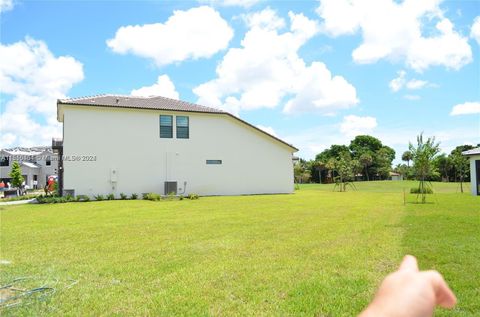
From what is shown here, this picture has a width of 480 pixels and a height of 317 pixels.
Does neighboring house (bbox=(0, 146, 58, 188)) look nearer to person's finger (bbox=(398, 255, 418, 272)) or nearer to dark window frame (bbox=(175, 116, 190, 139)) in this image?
dark window frame (bbox=(175, 116, 190, 139))

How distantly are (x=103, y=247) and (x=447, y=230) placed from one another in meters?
7.86

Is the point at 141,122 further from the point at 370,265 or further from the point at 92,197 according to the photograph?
the point at 370,265

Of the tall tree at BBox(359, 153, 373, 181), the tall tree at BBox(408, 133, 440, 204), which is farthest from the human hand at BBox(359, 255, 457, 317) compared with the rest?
the tall tree at BBox(359, 153, 373, 181)

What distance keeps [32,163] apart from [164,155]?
3643 centimetres

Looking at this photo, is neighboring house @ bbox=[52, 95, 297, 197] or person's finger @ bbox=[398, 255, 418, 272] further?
neighboring house @ bbox=[52, 95, 297, 197]

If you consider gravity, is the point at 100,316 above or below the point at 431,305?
below

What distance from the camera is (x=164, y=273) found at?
529 centimetres

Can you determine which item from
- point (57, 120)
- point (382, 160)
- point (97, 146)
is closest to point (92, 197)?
point (97, 146)

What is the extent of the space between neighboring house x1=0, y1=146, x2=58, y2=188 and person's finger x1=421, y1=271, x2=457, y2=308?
179 feet

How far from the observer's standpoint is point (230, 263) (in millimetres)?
5766

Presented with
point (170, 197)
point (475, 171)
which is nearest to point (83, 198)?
point (170, 197)

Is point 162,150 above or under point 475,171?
above

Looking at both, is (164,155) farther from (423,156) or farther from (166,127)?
(423,156)

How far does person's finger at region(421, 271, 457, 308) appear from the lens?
0.79 m
